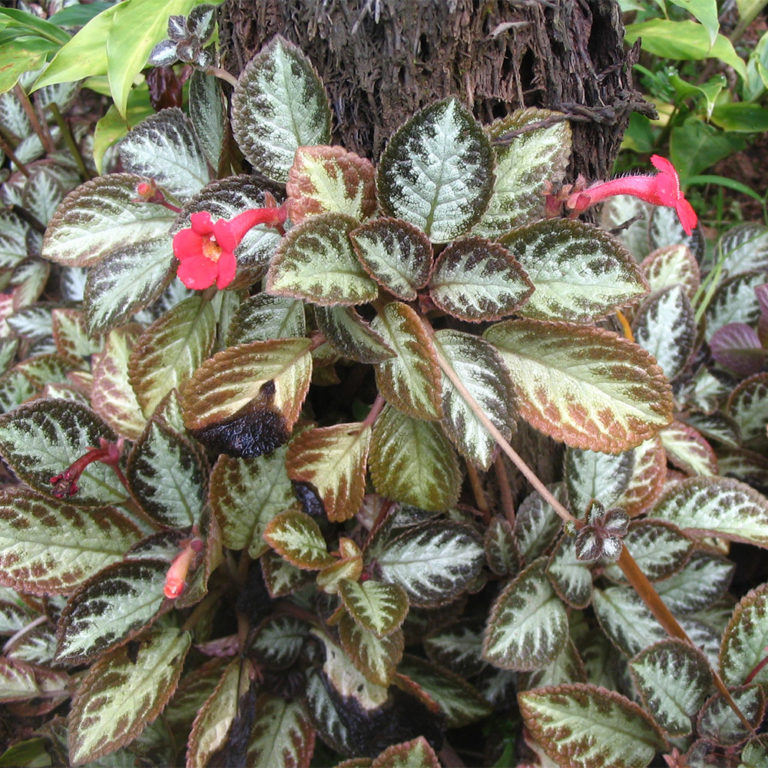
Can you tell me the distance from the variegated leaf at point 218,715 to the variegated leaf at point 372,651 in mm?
181

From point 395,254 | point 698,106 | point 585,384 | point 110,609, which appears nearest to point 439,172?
point 395,254

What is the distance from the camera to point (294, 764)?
1143mm

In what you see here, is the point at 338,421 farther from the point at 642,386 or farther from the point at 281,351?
the point at 642,386

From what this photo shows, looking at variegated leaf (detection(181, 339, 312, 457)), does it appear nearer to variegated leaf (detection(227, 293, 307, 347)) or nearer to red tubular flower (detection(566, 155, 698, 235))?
variegated leaf (detection(227, 293, 307, 347))

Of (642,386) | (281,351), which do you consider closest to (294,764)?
(281,351)

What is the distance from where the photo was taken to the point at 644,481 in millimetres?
1243

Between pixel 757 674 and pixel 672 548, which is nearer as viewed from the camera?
pixel 757 674

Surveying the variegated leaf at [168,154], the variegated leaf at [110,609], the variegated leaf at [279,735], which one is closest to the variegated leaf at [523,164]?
the variegated leaf at [168,154]

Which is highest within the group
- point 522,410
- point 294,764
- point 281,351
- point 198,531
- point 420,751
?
point 281,351

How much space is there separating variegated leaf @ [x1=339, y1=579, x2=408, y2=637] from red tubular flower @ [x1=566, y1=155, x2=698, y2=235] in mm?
615

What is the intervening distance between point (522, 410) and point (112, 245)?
688mm

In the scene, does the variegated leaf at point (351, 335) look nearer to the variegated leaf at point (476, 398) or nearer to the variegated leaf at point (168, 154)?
the variegated leaf at point (476, 398)

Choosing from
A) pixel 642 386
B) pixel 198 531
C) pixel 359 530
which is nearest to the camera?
pixel 642 386

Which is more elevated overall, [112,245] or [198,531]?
[112,245]
